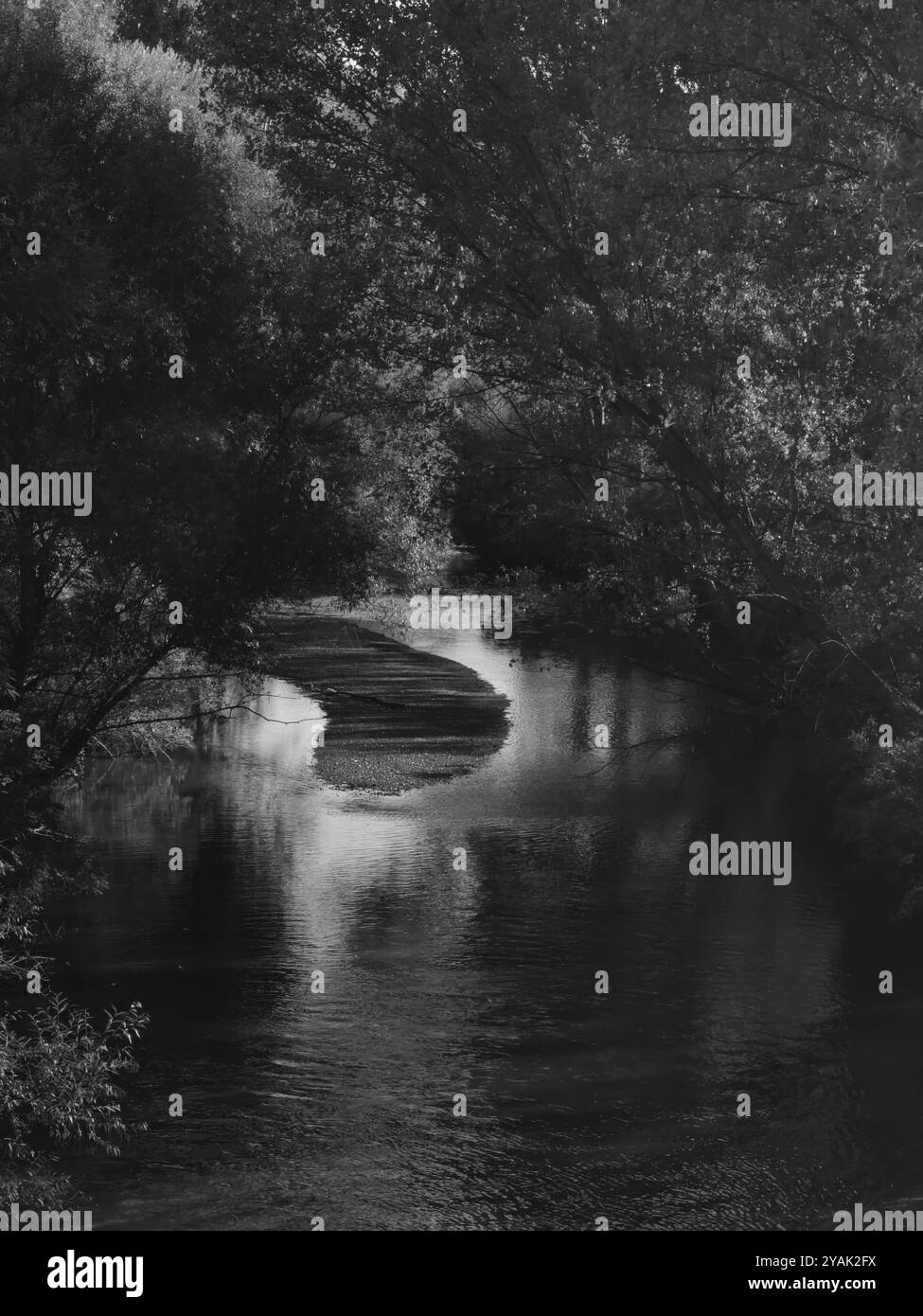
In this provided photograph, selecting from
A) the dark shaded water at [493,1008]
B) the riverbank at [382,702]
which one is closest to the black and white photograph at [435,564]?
the dark shaded water at [493,1008]

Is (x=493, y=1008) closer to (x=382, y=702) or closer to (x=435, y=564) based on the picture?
(x=435, y=564)

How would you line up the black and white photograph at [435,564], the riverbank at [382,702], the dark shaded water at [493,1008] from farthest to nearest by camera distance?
the riverbank at [382,702] < the black and white photograph at [435,564] < the dark shaded water at [493,1008]

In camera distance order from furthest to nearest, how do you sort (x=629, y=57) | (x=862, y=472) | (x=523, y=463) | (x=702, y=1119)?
1. (x=523, y=463)
2. (x=862, y=472)
3. (x=629, y=57)
4. (x=702, y=1119)

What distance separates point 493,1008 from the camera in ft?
53.9

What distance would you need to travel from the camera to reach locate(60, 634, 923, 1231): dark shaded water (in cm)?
1258

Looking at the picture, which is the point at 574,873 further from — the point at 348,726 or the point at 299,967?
the point at 348,726

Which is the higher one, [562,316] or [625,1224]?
[562,316]

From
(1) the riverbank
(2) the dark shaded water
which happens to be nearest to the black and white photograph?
(2) the dark shaded water

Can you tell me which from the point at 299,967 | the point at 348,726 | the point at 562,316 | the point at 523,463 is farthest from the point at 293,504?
the point at 348,726

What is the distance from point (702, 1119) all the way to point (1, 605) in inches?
501

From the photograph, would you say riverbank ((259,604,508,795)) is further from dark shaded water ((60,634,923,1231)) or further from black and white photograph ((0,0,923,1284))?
black and white photograph ((0,0,923,1284))

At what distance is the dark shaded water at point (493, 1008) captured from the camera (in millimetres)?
12578

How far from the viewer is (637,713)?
32906mm

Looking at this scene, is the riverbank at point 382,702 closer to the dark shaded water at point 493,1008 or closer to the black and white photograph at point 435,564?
the dark shaded water at point 493,1008
